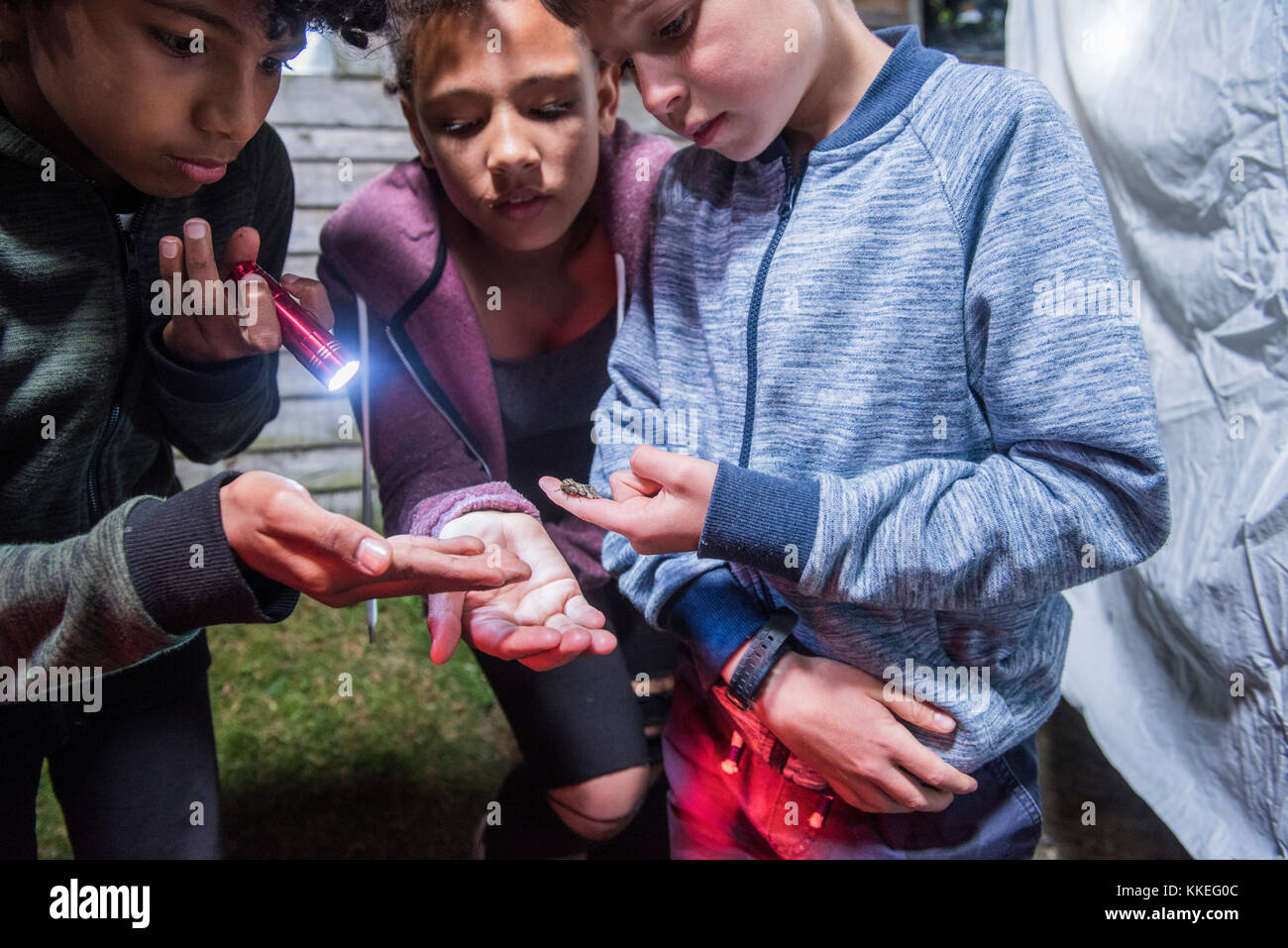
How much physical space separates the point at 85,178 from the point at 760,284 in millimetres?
613

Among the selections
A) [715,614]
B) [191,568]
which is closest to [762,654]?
[715,614]

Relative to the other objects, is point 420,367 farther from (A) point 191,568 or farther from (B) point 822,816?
(B) point 822,816

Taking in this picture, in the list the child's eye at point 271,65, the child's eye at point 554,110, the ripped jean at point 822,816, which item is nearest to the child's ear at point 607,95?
the child's eye at point 554,110

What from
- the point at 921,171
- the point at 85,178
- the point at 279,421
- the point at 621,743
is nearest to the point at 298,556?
the point at 279,421

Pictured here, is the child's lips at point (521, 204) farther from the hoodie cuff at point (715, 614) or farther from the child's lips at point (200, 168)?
the hoodie cuff at point (715, 614)

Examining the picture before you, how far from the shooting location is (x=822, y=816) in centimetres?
100

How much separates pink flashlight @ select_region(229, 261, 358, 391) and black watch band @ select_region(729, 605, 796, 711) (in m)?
0.48

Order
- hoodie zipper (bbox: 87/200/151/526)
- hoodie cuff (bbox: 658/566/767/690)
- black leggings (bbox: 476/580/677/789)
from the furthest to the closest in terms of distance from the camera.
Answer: black leggings (bbox: 476/580/677/789)
hoodie cuff (bbox: 658/566/767/690)
hoodie zipper (bbox: 87/200/151/526)

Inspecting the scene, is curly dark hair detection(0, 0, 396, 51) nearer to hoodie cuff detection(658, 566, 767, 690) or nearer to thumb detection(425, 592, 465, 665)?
thumb detection(425, 592, 465, 665)

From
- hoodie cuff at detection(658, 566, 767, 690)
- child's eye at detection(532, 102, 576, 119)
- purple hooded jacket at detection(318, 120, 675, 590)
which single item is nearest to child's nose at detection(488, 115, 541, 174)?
child's eye at detection(532, 102, 576, 119)

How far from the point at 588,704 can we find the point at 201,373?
0.55 meters

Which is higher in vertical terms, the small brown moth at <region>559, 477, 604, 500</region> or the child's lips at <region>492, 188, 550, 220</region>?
the child's lips at <region>492, 188, 550, 220</region>

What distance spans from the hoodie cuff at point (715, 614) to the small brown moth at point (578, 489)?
15cm

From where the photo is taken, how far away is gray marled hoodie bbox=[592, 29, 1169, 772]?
799 mm
